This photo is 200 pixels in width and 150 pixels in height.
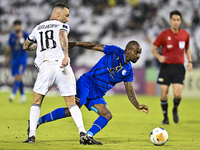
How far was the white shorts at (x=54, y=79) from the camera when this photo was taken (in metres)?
4.70

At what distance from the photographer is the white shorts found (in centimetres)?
470

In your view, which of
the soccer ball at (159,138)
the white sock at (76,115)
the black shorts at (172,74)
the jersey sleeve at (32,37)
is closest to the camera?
the white sock at (76,115)

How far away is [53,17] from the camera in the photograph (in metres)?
4.86

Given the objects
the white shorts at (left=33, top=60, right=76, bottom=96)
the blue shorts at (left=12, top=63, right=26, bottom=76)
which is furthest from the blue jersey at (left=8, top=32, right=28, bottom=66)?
the white shorts at (left=33, top=60, right=76, bottom=96)

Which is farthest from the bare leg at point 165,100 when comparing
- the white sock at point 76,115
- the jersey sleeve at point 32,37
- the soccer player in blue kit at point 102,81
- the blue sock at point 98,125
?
the jersey sleeve at point 32,37

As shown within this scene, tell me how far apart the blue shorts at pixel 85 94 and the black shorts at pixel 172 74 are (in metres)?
3.10

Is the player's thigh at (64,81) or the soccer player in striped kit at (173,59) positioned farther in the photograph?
the soccer player in striped kit at (173,59)

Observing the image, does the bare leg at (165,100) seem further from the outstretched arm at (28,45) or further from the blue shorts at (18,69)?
the blue shorts at (18,69)

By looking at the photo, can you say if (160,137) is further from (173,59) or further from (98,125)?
(173,59)

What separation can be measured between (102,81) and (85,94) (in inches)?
13.2

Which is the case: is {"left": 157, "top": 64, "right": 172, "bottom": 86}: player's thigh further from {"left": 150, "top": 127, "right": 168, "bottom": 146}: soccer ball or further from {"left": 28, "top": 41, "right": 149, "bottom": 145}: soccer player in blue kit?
{"left": 150, "top": 127, "right": 168, "bottom": 146}: soccer ball

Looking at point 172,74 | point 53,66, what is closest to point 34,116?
point 53,66

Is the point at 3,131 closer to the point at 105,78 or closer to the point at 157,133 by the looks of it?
the point at 105,78

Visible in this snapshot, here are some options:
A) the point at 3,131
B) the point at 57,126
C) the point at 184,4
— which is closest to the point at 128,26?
the point at 184,4
